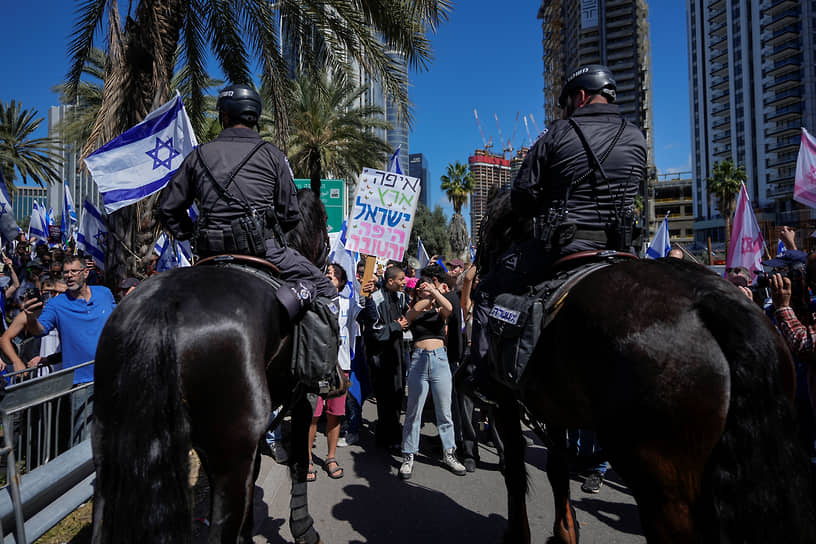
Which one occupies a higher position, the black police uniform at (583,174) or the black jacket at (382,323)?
the black police uniform at (583,174)

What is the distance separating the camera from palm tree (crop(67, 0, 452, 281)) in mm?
7680

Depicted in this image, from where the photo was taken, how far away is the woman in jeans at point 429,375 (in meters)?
5.85

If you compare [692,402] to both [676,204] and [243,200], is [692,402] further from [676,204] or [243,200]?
[676,204]

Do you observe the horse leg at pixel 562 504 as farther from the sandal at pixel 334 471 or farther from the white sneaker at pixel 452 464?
the sandal at pixel 334 471

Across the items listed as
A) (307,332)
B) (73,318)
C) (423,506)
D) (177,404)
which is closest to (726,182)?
(423,506)

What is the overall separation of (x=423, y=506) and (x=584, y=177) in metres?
3.43

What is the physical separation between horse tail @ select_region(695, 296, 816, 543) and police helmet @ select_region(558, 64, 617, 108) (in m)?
1.65

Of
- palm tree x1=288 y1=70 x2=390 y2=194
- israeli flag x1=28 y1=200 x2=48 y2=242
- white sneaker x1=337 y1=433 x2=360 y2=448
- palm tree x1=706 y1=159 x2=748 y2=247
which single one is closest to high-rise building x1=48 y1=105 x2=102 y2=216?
israeli flag x1=28 y1=200 x2=48 y2=242

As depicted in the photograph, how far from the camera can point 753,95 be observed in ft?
305

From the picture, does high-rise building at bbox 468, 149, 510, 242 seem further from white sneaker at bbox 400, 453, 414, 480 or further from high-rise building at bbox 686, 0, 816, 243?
high-rise building at bbox 686, 0, 816, 243

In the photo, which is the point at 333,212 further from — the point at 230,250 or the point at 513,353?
the point at 513,353

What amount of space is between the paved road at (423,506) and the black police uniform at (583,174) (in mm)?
2356

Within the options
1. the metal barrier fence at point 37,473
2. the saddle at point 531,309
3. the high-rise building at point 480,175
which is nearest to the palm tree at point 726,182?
the high-rise building at point 480,175

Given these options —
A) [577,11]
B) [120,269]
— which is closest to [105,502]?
[120,269]
